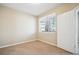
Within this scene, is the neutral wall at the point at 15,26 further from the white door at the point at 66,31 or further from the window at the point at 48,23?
the white door at the point at 66,31

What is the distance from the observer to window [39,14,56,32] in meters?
2.49

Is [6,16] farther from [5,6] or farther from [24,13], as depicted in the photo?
[24,13]

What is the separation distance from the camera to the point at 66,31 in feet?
8.09

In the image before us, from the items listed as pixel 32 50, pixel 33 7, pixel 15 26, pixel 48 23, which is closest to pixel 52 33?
pixel 48 23

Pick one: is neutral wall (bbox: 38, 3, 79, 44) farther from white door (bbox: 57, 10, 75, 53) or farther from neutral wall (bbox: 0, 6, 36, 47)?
neutral wall (bbox: 0, 6, 36, 47)

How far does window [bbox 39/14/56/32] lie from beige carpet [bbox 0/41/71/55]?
1.27 feet

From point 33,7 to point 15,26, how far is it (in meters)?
0.61

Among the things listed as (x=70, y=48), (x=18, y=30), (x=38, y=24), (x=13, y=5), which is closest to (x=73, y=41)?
(x=70, y=48)

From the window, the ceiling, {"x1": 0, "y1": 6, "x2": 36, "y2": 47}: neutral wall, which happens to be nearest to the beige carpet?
{"x1": 0, "y1": 6, "x2": 36, "y2": 47}: neutral wall

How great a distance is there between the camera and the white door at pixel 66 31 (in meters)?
2.34

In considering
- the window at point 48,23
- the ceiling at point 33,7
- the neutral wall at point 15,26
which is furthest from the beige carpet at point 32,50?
the ceiling at point 33,7

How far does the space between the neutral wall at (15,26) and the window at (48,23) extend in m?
0.20

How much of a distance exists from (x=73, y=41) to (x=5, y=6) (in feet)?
5.58
